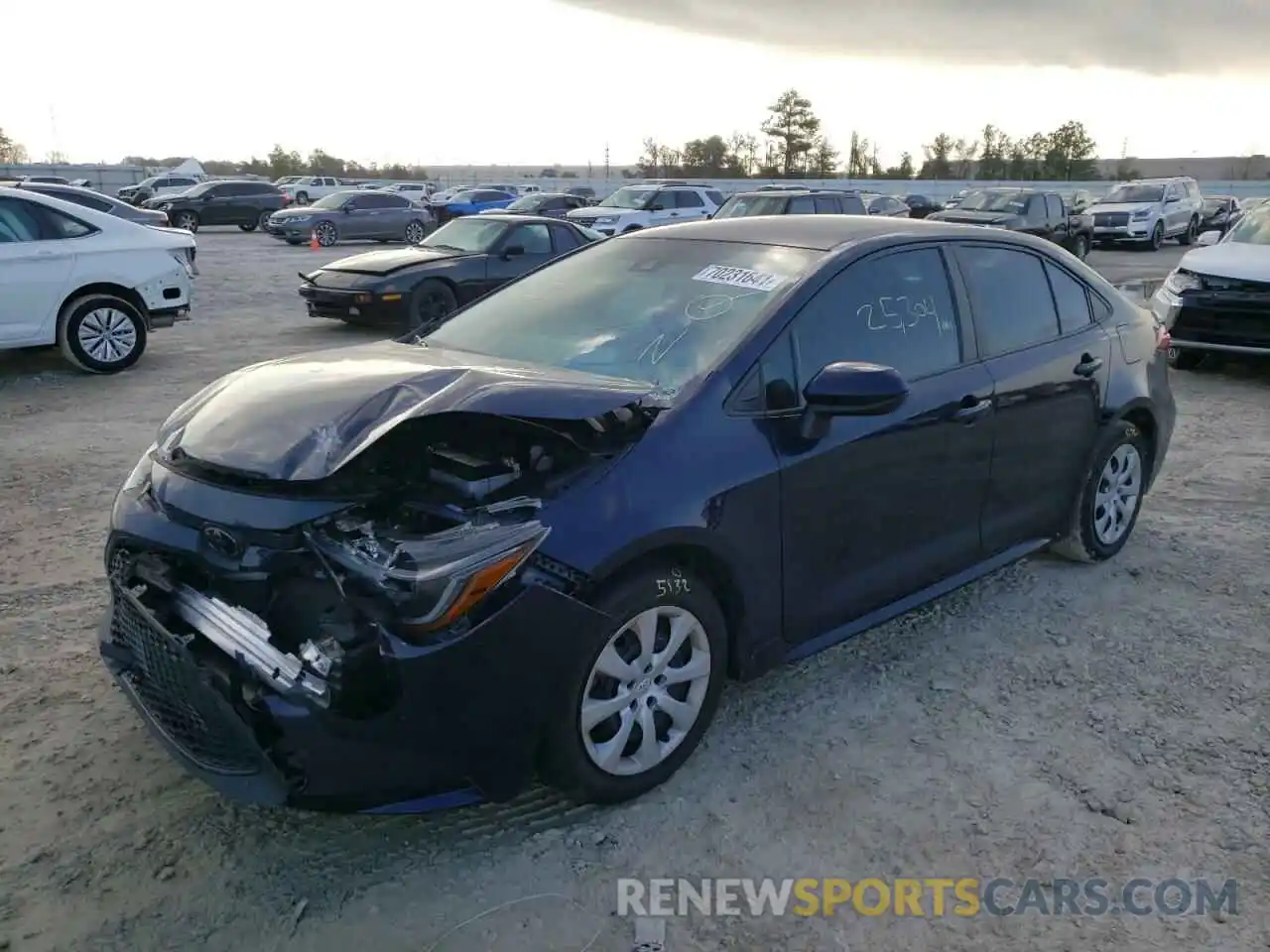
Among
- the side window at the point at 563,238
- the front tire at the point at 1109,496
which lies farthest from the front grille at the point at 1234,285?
the side window at the point at 563,238

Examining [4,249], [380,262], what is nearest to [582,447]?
[4,249]

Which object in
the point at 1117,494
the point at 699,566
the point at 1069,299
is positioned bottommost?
the point at 1117,494

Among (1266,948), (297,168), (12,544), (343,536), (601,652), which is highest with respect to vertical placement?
(297,168)

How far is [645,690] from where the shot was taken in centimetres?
296

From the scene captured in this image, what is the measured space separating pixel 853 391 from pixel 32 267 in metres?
8.27

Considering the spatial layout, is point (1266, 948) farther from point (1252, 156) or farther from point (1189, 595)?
point (1252, 156)

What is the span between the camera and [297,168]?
83.9 metres

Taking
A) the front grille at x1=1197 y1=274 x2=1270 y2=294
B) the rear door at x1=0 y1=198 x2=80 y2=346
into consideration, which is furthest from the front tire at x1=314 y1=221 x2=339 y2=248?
the front grille at x1=1197 y1=274 x2=1270 y2=294

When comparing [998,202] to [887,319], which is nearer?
[887,319]

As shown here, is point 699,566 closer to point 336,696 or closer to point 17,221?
point 336,696

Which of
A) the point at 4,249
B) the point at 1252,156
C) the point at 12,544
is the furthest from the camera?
the point at 1252,156

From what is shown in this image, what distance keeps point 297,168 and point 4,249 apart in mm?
82427

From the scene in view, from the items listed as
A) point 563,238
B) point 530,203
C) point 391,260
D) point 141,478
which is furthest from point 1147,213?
point 141,478

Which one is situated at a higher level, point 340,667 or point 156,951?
point 340,667
